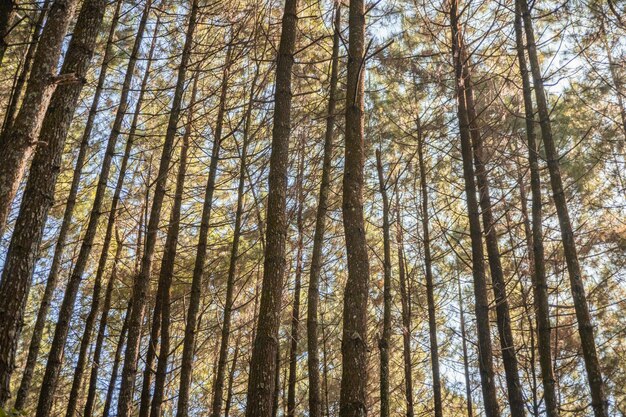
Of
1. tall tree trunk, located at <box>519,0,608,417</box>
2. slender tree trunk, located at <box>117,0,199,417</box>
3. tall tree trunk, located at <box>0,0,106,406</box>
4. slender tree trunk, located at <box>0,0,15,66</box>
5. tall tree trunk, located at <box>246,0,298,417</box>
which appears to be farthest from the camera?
slender tree trunk, located at <box>117,0,199,417</box>

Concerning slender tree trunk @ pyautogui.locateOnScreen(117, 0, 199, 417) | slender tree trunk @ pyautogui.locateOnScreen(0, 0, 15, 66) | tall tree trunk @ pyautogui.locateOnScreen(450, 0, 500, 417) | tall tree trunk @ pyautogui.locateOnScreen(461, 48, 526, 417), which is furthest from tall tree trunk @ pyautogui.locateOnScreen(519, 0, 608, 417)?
slender tree trunk @ pyautogui.locateOnScreen(0, 0, 15, 66)

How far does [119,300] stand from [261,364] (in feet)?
27.1

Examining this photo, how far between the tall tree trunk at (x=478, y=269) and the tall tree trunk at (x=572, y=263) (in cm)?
80

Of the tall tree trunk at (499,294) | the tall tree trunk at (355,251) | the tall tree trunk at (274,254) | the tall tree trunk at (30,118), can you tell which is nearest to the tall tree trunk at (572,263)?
the tall tree trunk at (499,294)

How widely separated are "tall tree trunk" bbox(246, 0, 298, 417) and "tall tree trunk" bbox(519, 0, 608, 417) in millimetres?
2728

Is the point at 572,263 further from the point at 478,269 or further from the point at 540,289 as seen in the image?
the point at 478,269

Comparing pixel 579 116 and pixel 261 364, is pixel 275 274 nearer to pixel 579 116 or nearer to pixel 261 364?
pixel 261 364

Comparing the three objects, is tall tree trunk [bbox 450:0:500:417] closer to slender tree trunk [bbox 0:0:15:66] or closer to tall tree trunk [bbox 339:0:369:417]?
tall tree trunk [bbox 339:0:369:417]

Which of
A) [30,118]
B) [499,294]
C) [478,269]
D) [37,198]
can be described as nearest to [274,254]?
[37,198]

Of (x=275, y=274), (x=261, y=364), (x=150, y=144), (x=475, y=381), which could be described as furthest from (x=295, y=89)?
(x=475, y=381)

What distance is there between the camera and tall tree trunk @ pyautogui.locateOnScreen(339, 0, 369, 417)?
362 centimetres

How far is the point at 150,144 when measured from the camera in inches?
406

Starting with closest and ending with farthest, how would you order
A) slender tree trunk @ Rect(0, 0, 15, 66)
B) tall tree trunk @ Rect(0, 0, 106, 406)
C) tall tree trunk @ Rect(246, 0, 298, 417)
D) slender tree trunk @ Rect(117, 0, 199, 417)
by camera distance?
tall tree trunk @ Rect(0, 0, 106, 406), tall tree trunk @ Rect(246, 0, 298, 417), slender tree trunk @ Rect(0, 0, 15, 66), slender tree trunk @ Rect(117, 0, 199, 417)

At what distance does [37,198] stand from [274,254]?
1.77 meters
